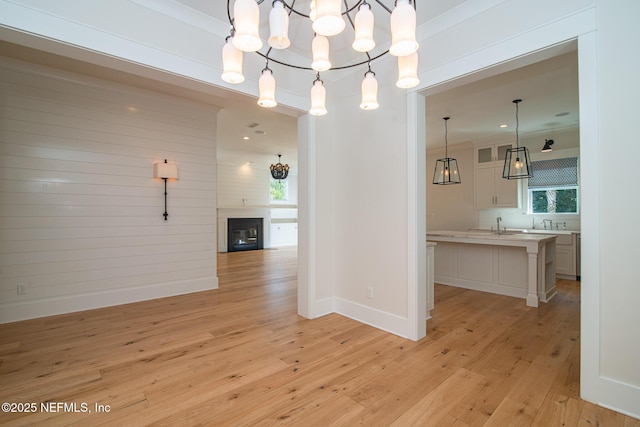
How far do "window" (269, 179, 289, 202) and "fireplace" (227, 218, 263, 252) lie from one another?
1.16 meters

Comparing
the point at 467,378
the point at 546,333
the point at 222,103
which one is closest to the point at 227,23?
the point at 222,103

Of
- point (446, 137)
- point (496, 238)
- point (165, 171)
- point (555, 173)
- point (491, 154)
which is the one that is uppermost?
point (446, 137)

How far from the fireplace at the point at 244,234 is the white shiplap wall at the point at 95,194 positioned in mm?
4728

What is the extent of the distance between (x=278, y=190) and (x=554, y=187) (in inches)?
321

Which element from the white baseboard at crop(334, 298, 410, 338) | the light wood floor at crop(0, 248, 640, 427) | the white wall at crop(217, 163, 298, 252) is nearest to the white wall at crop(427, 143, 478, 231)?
the light wood floor at crop(0, 248, 640, 427)

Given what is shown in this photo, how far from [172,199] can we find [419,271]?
12.0 feet

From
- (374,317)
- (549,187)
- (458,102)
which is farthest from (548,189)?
(374,317)

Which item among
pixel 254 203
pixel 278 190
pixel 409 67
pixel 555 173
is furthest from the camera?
pixel 278 190

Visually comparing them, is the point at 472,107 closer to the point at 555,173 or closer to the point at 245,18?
the point at 555,173

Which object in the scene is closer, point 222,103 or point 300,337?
point 300,337

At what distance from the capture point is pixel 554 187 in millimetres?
6031

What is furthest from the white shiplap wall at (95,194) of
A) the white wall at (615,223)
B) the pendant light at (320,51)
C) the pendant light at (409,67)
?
the white wall at (615,223)

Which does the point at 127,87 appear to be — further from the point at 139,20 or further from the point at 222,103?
the point at 139,20

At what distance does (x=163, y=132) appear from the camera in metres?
4.36
